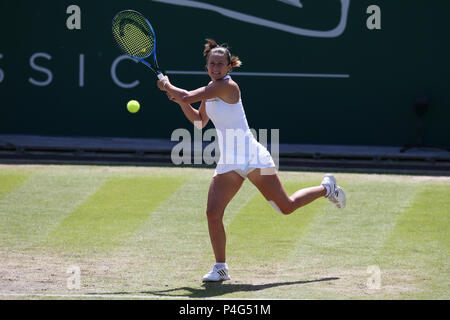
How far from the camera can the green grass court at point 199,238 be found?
6.32 meters

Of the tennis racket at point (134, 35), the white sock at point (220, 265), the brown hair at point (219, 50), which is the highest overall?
the tennis racket at point (134, 35)

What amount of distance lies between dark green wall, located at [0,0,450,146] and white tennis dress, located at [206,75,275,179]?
624cm

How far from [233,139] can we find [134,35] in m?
1.32

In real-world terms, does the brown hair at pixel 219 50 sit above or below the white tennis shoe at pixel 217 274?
above

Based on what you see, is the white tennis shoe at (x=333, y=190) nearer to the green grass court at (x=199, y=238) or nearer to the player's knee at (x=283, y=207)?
the green grass court at (x=199, y=238)

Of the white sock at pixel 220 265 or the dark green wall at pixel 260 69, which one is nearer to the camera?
the white sock at pixel 220 265

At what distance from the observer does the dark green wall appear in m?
12.5

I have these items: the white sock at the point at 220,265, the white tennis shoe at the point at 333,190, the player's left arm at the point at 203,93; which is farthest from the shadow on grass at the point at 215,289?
the player's left arm at the point at 203,93

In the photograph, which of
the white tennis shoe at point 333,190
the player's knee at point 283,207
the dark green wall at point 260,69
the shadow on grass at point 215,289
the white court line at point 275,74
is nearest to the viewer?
the shadow on grass at point 215,289

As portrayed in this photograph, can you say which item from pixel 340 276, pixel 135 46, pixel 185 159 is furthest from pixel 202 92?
pixel 185 159

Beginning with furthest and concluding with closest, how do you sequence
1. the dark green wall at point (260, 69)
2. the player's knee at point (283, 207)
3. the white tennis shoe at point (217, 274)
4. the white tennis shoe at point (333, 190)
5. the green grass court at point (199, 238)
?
the dark green wall at point (260, 69) < the white tennis shoe at point (333, 190) < the player's knee at point (283, 207) < the white tennis shoe at point (217, 274) < the green grass court at point (199, 238)

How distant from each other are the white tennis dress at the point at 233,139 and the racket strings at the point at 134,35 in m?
0.92

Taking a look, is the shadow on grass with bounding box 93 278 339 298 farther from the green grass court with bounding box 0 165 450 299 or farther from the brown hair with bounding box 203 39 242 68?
the brown hair with bounding box 203 39 242 68

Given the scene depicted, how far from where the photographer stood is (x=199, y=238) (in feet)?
26.1
